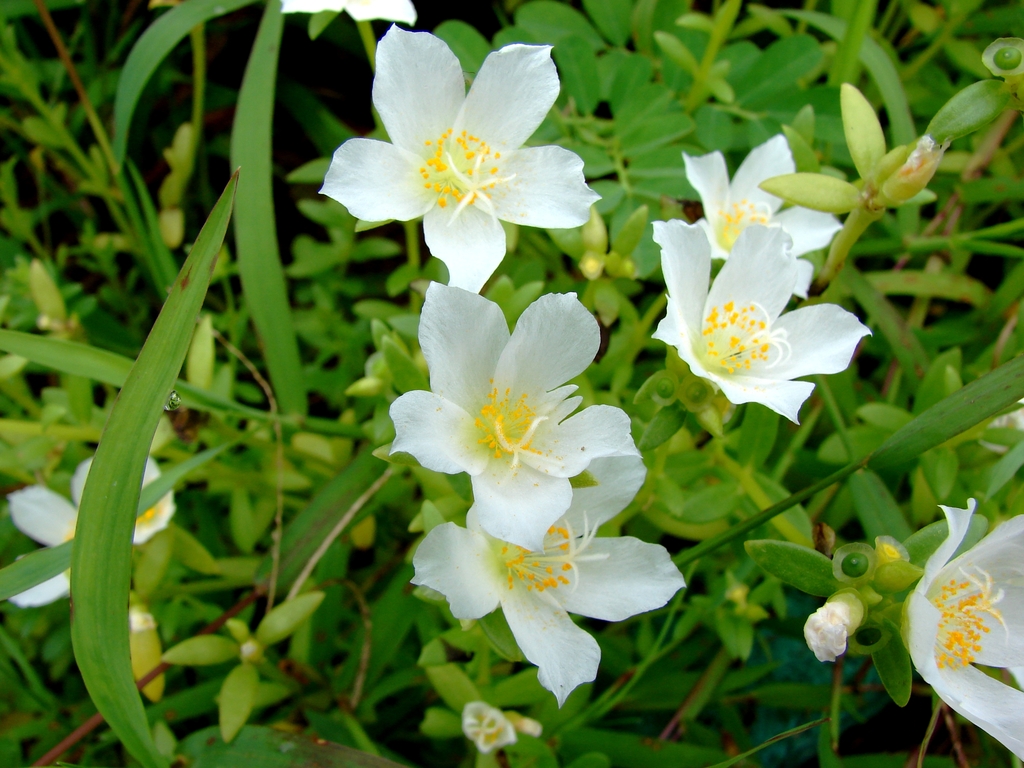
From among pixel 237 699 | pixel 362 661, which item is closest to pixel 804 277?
pixel 362 661

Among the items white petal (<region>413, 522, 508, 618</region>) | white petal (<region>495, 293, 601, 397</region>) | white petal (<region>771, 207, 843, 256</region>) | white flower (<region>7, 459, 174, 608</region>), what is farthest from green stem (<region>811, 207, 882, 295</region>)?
white flower (<region>7, 459, 174, 608</region>)

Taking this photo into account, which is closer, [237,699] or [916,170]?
[916,170]

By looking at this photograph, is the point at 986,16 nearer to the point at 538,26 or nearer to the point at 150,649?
the point at 538,26

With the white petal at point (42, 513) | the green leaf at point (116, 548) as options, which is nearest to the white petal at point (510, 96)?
the green leaf at point (116, 548)

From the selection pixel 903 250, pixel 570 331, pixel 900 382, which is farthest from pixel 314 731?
pixel 903 250

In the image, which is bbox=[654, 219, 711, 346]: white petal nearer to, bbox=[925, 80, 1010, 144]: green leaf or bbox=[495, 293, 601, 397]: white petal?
bbox=[495, 293, 601, 397]: white petal

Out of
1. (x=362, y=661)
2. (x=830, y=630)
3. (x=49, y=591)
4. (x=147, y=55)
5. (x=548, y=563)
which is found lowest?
(x=362, y=661)

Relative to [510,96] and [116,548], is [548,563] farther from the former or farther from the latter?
[510,96]
